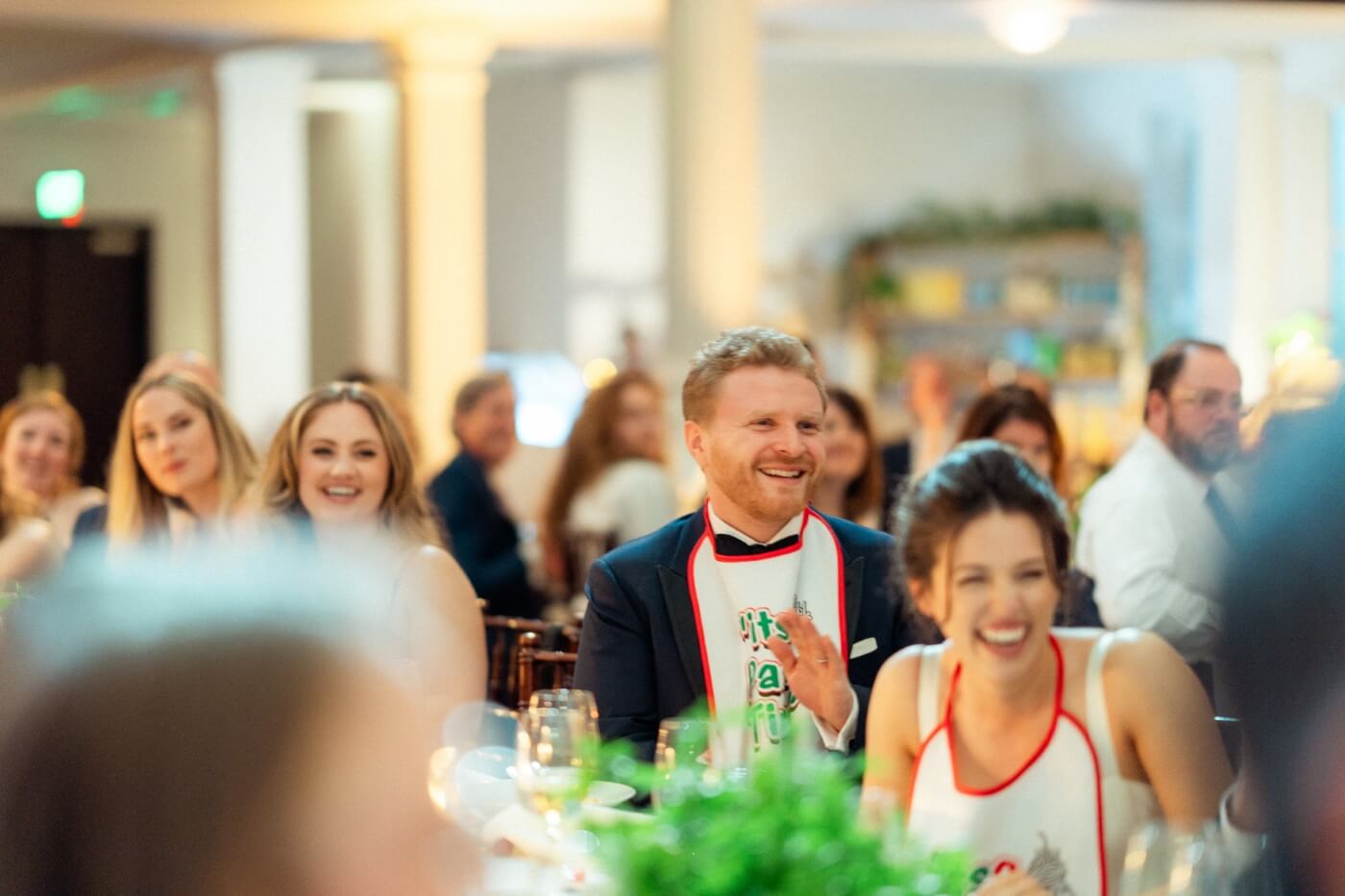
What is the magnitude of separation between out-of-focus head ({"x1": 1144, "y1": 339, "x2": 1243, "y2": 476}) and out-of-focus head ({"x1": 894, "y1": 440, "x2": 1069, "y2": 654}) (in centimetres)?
222

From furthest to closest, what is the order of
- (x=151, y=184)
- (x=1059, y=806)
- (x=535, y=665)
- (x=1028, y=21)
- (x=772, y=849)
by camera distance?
(x=151, y=184)
(x=1028, y=21)
(x=535, y=665)
(x=1059, y=806)
(x=772, y=849)

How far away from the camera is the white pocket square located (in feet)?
9.98

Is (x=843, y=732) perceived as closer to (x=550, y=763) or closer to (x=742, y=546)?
(x=742, y=546)

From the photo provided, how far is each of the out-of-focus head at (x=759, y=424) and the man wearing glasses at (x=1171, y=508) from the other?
1.38 meters

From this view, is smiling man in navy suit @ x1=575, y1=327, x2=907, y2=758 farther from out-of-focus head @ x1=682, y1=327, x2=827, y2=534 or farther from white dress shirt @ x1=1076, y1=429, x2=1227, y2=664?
white dress shirt @ x1=1076, y1=429, x2=1227, y2=664

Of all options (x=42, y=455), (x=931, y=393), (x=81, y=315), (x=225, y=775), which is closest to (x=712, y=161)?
(x=931, y=393)

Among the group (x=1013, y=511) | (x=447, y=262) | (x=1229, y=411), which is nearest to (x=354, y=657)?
(x=1013, y=511)

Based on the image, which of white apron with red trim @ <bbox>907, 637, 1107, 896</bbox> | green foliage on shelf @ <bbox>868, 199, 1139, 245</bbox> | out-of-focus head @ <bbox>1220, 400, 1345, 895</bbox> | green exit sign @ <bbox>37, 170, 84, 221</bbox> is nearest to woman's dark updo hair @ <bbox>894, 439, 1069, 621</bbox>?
white apron with red trim @ <bbox>907, 637, 1107, 896</bbox>

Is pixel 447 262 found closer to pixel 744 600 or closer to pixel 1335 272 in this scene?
pixel 1335 272

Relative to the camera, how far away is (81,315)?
12.7 metres

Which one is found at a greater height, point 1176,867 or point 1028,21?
point 1028,21

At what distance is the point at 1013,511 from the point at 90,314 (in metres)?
11.6

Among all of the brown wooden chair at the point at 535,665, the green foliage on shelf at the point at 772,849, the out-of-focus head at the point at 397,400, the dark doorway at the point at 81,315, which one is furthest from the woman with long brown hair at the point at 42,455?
the dark doorway at the point at 81,315

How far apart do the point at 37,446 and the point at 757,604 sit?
3498 mm
